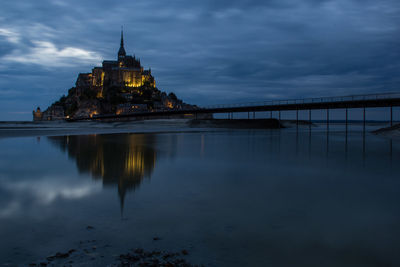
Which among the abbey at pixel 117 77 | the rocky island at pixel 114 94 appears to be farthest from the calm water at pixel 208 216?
the abbey at pixel 117 77

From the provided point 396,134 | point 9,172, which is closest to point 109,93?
point 396,134

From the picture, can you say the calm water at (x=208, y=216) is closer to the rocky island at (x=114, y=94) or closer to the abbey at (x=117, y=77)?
the rocky island at (x=114, y=94)

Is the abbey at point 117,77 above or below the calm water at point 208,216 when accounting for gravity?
above

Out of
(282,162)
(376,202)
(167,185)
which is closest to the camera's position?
(376,202)

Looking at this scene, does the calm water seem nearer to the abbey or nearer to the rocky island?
the rocky island

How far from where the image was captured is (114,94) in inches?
5910

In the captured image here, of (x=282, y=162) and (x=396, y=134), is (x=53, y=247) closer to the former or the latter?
(x=282, y=162)

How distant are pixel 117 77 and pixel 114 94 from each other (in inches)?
655

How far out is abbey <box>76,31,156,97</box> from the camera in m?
162

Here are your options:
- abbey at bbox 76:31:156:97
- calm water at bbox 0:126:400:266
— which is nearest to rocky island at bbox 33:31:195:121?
abbey at bbox 76:31:156:97

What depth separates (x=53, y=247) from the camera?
13.9 feet

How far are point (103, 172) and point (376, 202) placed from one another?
8073 millimetres

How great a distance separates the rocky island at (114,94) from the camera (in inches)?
5640

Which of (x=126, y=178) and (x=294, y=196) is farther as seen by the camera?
A: (x=126, y=178)
